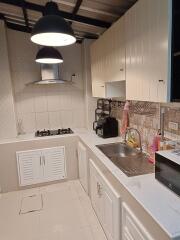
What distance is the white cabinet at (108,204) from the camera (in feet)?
4.79

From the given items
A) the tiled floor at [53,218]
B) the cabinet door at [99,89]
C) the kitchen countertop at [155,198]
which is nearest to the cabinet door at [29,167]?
the tiled floor at [53,218]

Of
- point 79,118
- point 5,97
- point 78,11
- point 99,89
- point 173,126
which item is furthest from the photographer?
point 79,118

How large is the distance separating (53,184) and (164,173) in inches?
85.9

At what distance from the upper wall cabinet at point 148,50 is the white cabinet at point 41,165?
1.71 m

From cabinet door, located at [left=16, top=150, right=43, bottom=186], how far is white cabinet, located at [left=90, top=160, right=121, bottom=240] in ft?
3.73

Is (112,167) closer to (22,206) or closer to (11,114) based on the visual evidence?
(22,206)

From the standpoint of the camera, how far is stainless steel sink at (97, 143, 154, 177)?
63.0 inches

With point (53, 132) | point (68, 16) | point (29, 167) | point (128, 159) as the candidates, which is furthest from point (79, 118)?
point (68, 16)

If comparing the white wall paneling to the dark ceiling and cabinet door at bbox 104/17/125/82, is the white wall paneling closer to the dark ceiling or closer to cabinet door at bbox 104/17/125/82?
the dark ceiling

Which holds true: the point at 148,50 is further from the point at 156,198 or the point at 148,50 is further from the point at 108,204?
the point at 108,204

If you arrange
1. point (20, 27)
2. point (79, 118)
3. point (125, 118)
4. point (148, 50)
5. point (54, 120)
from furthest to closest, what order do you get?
point (79, 118), point (54, 120), point (20, 27), point (125, 118), point (148, 50)

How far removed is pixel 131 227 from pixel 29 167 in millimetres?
2002

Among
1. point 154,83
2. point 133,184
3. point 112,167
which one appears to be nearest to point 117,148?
point 112,167

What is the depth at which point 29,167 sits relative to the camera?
2834 mm
